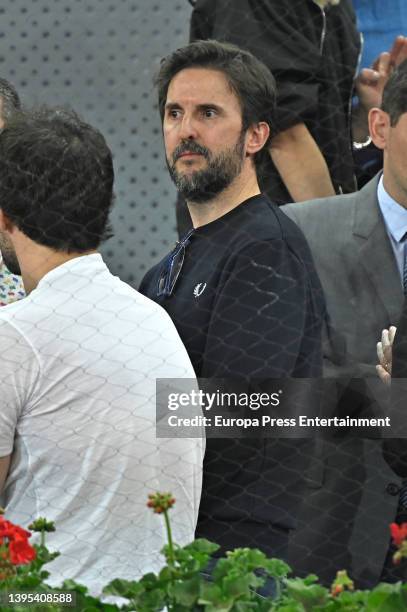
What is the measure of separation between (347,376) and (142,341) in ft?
2.10

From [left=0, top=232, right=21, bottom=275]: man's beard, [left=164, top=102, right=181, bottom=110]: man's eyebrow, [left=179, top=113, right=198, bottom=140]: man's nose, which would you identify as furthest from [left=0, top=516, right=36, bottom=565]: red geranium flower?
[left=164, top=102, right=181, bottom=110]: man's eyebrow

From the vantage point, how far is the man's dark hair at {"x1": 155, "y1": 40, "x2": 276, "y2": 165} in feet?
9.73

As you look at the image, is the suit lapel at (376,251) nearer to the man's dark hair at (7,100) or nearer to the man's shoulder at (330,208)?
the man's shoulder at (330,208)

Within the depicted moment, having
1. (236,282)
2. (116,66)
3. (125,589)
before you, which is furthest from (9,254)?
(116,66)

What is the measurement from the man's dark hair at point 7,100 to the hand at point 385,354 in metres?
1.11

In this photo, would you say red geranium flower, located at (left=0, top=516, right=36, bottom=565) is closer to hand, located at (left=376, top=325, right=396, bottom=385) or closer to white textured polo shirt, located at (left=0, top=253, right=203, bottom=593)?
white textured polo shirt, located at (left=0, top=253, right=203, bottom=593)

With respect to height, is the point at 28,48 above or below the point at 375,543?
above

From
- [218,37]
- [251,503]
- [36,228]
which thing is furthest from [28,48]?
[251,503]

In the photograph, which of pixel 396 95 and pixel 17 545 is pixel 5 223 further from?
pixel 396 95

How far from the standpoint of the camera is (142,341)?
7.69 feet

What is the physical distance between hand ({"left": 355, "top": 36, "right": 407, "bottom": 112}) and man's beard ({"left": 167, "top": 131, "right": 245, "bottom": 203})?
2.13ft

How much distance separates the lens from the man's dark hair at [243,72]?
2.97 metres

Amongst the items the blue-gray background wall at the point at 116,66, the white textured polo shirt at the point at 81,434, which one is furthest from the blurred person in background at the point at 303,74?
the white textured polo shirt at the point at 81,434

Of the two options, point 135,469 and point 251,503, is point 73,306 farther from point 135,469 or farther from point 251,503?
point 251,503
